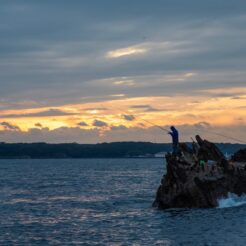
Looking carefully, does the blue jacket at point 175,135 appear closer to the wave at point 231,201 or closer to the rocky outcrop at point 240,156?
the wave at point 231,201

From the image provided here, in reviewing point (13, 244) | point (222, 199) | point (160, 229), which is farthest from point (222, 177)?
point (13, 244)

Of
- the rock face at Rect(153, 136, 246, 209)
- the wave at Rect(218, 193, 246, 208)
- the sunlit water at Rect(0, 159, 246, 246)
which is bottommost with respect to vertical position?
the sunlit water at Rect(0, 159, 246, 246)

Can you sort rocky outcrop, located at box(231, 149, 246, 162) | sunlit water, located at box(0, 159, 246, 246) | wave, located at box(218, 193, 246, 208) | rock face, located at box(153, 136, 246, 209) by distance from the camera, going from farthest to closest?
rocky outcrop, located at box(231, 149, 246, 162) → wave, located at box(218, 193, 246, 208) → rock face, located at box(153, 136, 246, 209) → sunlit water, located at box(0, 159, 246, 246)

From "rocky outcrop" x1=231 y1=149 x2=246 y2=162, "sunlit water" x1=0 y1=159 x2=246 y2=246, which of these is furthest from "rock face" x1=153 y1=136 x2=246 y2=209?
"rocky outcrop" x1=231 y1=149 x2=246 y2=162

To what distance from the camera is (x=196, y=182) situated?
59812mm

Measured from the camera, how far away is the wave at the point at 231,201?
62.7 m

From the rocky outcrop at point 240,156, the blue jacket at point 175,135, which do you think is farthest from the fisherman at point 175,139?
the rocky outcrop at point 240,156

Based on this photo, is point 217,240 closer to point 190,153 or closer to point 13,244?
point 13,244

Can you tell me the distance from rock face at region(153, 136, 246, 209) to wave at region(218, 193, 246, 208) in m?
0.47

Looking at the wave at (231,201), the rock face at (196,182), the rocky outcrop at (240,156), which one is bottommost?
the wave at (231,201)

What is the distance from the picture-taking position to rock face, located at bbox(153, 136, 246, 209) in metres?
60.3

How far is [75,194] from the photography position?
286 ft

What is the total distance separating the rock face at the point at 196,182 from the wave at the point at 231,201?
0.47 metres

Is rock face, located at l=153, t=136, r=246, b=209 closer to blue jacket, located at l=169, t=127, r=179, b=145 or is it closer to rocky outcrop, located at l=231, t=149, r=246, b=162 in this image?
blue jacket, located at l=169, t=127, r=179, b=145
